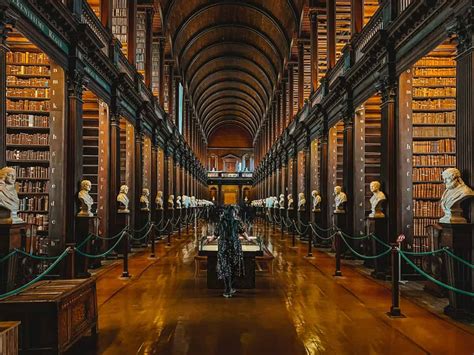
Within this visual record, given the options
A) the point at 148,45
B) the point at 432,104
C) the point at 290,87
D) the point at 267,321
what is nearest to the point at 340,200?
the point at 432,104

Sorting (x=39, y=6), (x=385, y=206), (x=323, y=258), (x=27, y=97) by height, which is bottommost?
(x=323, y=258)

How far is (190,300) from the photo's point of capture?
6.46m

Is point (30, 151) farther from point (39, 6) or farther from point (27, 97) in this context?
point (39, 6)

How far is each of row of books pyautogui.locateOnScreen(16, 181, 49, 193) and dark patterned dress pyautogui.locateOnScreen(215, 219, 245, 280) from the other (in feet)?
13.7

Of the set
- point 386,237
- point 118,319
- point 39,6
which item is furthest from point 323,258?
point 39,6

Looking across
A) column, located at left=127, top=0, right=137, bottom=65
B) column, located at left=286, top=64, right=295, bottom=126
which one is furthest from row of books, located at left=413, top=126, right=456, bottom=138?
column, located at left=286, top=64, right=295, bottom=126

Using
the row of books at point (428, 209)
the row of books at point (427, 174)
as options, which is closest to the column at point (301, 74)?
the row of books at point (427, 174)

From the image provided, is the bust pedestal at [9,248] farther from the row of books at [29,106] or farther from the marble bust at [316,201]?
the marble bust at [316,201]

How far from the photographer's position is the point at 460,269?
5777 mm

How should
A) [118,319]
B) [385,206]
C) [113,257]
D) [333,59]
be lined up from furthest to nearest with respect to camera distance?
[333,59] < [113,257] < [385,206] < [118,319]

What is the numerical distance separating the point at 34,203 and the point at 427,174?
24.3 ft

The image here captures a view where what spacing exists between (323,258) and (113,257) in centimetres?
499

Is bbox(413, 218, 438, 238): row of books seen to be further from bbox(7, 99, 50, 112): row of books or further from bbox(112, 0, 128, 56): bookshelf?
bbox(112, 0, 128, 56): bookshelf

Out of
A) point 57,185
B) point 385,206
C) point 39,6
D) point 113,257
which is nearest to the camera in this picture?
point 39,6
